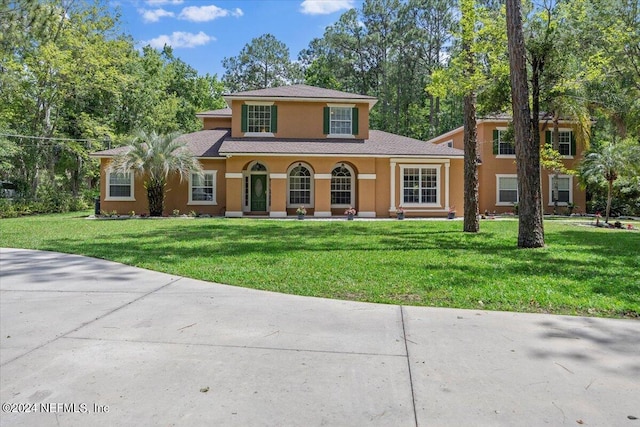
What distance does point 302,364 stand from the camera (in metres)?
3.61

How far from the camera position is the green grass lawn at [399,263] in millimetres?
5781

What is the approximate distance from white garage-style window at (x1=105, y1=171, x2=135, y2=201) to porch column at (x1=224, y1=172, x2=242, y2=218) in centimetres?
504

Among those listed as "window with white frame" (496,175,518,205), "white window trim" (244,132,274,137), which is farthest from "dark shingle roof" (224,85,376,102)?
"window with white frame" (496,175,518,205)

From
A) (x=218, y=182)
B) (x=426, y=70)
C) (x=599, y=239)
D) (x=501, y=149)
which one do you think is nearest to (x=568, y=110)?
(x=501, y=149)

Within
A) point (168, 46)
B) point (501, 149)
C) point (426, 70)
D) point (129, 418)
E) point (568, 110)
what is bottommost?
point (129, 418)

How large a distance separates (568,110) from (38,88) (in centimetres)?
3061

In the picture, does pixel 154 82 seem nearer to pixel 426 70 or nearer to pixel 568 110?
pixel 426 70

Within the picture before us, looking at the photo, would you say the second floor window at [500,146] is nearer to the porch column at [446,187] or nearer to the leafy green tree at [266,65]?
the porch column at [446,187]

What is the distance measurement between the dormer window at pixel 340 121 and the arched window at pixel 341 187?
1910mm

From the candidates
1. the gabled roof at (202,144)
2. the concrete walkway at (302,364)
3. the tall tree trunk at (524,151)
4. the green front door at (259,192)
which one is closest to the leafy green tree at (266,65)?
the gabled roof at (202,144)

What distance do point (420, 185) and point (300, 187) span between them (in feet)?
20.6

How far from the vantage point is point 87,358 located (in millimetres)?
3709

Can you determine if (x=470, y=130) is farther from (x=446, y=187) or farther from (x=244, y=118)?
(x=244, y=118)

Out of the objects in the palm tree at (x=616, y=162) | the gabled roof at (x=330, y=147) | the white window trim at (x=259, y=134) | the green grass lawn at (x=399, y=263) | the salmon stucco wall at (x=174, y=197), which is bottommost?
the green grass lawn at (x=399, y=263)
